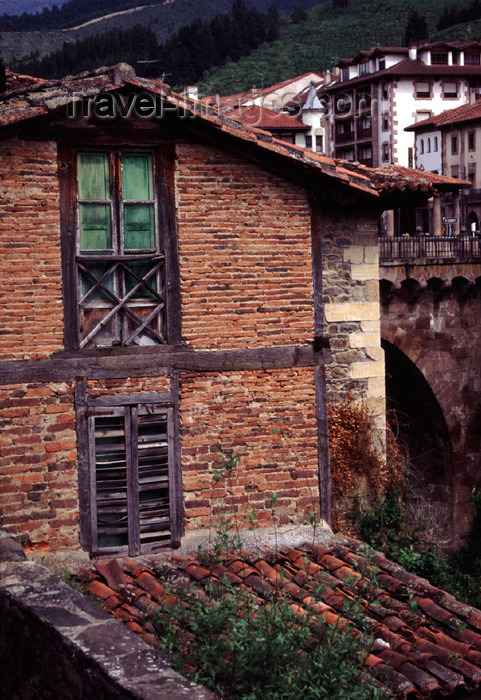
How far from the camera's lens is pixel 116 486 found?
1001 centimetres

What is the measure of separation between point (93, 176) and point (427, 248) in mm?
18299

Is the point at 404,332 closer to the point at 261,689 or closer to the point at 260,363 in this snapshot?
the point at 260,363

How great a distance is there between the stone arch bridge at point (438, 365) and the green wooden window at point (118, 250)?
14.5 meters

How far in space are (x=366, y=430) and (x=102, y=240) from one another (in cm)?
395

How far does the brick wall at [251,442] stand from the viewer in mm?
10211

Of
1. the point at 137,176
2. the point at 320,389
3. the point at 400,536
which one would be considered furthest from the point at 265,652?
the point at 400,536

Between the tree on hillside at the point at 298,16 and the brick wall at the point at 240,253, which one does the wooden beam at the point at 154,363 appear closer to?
the brick wall at the point at 240,253

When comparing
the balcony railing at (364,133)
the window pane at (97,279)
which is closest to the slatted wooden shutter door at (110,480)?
the window pane at (97,279)

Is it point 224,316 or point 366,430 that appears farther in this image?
point 366,430

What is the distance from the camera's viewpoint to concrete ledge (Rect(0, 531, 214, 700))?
4852 mm

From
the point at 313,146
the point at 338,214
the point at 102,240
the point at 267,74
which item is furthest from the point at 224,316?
the point at 267,74

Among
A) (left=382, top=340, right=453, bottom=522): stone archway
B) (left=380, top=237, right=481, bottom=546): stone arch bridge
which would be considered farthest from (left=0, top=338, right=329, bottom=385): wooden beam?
(left=382, top=340, right=453, bottom=522): stone archway

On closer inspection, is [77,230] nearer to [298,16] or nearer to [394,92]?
[394,92]

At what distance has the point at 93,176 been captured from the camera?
9961 millimetres
